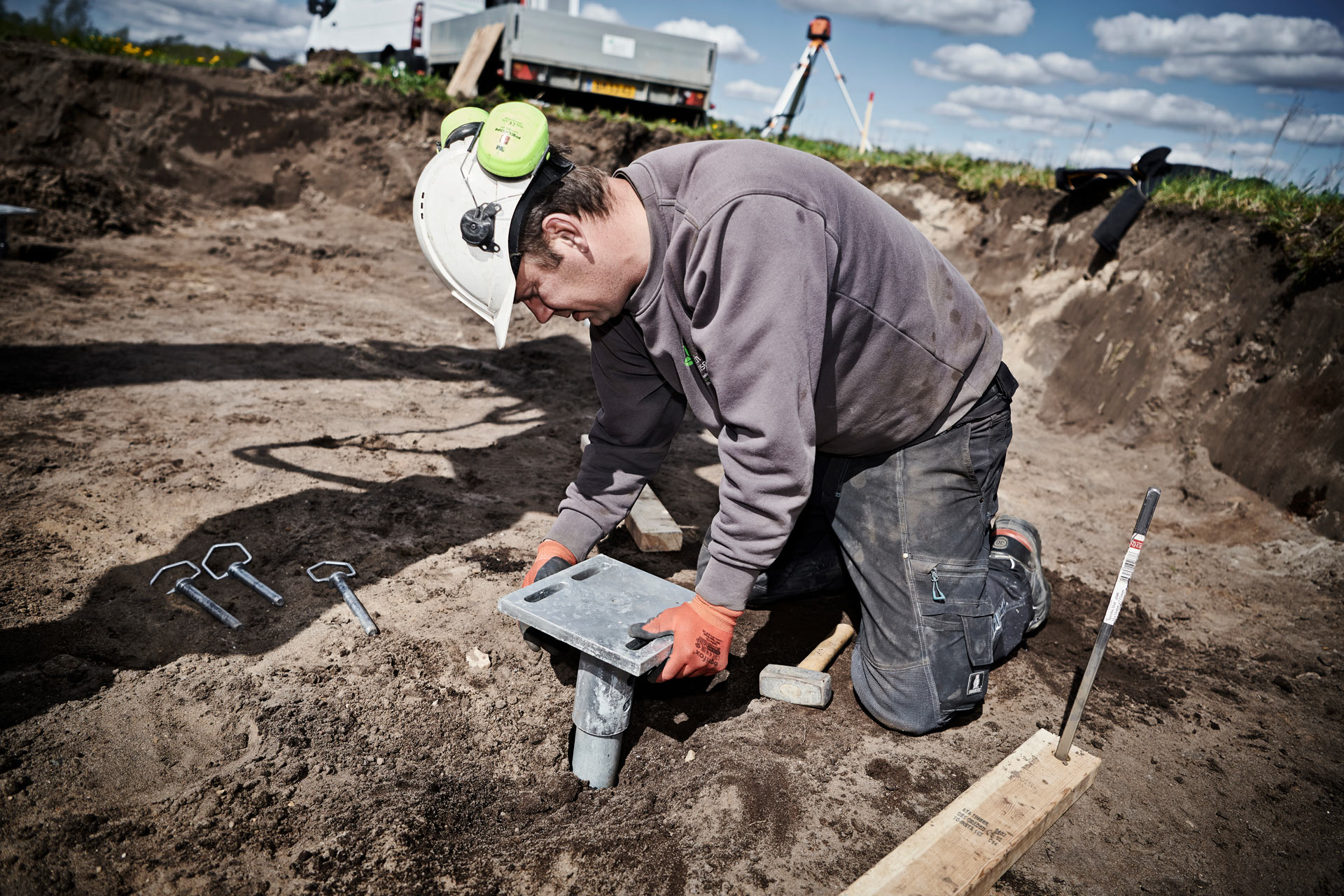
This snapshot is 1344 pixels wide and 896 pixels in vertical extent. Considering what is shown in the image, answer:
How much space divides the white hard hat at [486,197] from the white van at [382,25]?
12.3 meters

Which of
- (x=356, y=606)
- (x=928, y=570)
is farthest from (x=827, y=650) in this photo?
(x=356, y=606)

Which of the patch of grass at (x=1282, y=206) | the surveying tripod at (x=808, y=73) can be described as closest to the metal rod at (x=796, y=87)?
the surveying tripod at (x=808, y=73)

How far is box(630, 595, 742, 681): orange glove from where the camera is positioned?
1.92m

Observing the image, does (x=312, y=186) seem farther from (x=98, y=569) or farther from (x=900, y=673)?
(x=900, y=673)

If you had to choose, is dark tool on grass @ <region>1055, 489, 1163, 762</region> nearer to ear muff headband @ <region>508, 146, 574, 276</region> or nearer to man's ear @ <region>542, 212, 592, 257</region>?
man's ear @ <region>542, 212, 592, 257</region>

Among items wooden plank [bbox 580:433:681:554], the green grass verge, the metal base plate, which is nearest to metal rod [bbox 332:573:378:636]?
the metal base plate

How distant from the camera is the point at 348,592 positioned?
2.71m

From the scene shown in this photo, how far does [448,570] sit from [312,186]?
822cm

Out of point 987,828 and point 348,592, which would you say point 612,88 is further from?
point 987,828

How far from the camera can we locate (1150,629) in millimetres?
3234

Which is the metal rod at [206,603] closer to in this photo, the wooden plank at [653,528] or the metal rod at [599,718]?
the metal rod at [599,718]

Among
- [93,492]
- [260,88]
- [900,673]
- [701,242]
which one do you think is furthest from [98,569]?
[260,88]

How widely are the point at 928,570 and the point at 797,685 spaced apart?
1.92ft

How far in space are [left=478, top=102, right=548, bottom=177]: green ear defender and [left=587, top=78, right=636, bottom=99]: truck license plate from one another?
9.13 metres
